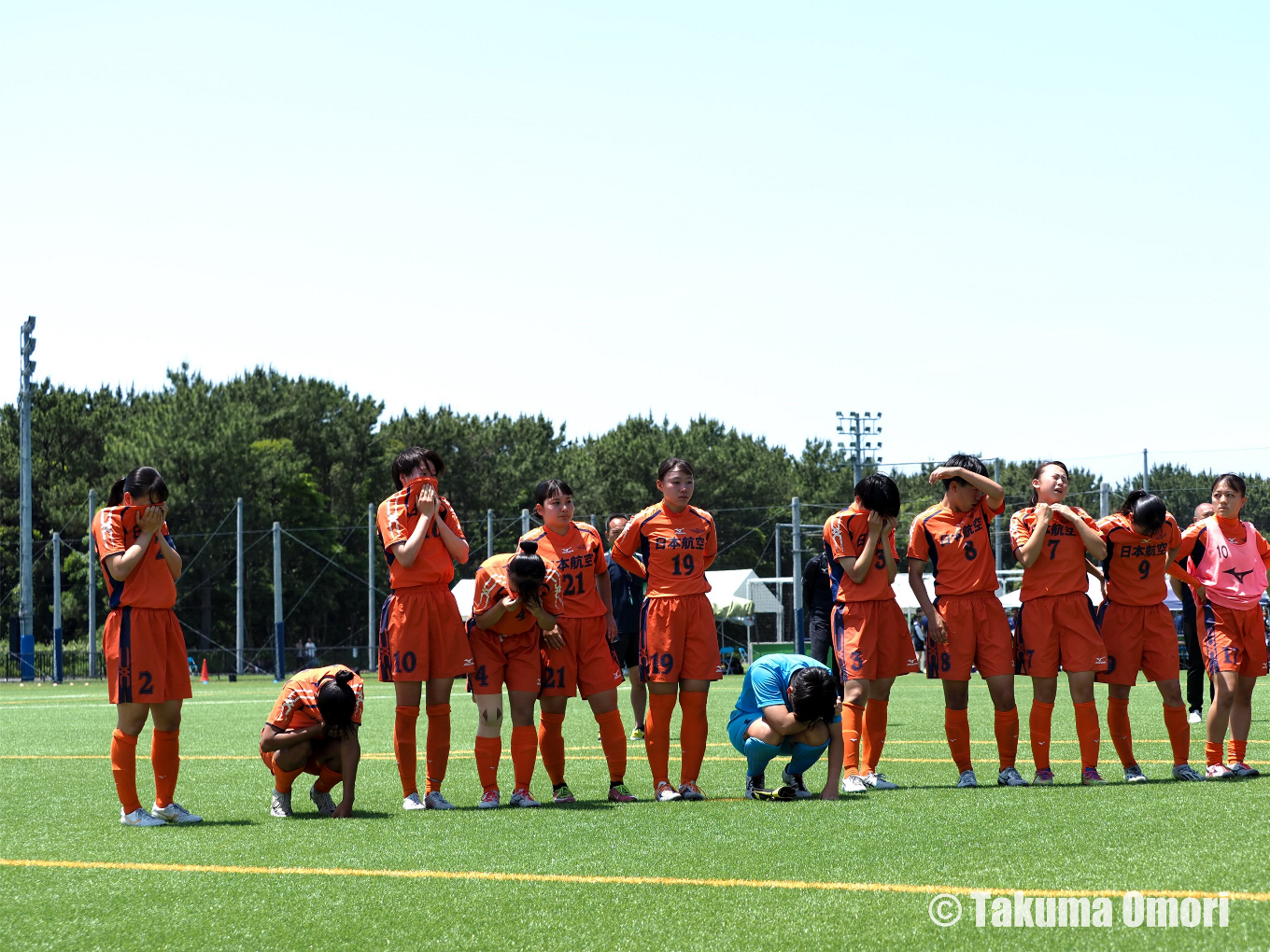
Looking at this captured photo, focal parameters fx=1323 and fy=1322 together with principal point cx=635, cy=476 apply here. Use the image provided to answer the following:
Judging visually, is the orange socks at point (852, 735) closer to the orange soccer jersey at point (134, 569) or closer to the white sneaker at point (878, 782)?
the white sneaker at point (878, 782)

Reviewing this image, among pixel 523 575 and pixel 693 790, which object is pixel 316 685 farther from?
pixel 693 790

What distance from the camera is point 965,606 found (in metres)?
8.65

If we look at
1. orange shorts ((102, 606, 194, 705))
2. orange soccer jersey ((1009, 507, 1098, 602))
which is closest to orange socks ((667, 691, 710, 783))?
orange soccer jersey ((1009, 507, 1098, 602))

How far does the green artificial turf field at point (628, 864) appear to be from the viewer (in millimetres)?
4547

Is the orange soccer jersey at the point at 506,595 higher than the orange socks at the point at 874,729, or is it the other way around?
the orange soccer jersey at the point at 506,595

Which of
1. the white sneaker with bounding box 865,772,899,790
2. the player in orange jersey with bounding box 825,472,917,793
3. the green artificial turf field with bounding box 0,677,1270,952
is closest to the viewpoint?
the green artificial turf field with bounding box 0,677,1270,952

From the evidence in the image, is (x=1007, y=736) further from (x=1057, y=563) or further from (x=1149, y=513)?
(x=1149, y=513)

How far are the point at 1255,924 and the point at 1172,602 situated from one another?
94.8ft

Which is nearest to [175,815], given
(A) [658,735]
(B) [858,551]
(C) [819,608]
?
(A) [658,735]

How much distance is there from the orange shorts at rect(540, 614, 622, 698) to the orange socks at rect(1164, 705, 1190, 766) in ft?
12.0

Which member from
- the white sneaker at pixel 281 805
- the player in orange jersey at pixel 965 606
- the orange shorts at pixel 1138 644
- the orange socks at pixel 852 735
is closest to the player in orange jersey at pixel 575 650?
the orange socks at pixel 852 735

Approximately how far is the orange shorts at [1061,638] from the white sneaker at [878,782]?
114 centimetres

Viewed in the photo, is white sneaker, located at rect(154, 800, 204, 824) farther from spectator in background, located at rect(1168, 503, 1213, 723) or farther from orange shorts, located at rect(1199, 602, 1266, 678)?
spectator in background, located at rect(1168, 503, 1213, 723)

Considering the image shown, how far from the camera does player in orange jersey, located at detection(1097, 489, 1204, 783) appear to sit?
8.55 m
